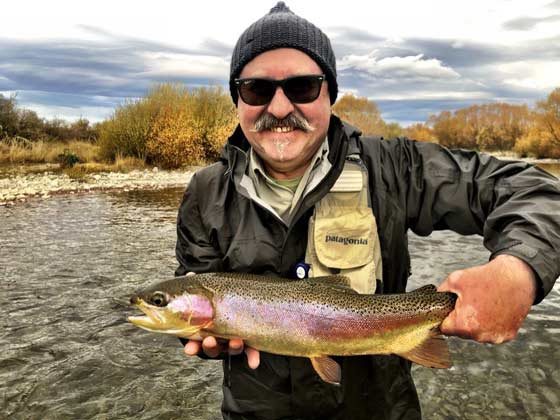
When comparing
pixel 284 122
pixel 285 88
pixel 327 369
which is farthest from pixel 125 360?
pixel 285 88

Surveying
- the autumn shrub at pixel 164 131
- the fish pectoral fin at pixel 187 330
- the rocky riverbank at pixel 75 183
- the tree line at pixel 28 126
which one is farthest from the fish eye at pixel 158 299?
the tree line at pixel 28 126

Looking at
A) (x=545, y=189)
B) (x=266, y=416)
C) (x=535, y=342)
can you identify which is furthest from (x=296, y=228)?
(x=535, y=342)

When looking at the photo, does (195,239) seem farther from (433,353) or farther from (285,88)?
(433,353)

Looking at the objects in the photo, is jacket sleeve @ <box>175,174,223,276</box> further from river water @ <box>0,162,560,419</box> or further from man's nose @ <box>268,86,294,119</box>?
river water @ <box>0,162,560,419</box>

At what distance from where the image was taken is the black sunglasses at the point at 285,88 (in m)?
2.58

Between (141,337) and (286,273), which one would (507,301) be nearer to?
(286,273)

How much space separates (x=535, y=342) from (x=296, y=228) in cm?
397

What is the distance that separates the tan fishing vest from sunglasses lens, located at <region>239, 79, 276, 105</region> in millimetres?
569

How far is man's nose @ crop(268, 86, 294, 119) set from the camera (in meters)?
2.54

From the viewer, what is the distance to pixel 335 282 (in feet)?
7.65

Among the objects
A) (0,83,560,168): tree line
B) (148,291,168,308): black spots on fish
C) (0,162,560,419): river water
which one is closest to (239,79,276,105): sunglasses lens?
(148,291,168,308): black spots on fish

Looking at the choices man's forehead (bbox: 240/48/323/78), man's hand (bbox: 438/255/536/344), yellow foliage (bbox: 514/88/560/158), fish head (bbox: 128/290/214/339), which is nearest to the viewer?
man's hand (bbox: 438/255/536/344)

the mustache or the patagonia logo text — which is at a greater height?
the mustache

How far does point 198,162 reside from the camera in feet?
85.5
